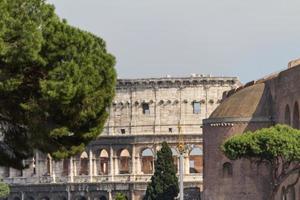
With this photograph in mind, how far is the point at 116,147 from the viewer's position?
99.1 metres

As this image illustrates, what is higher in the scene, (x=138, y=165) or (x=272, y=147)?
(x=138, y=165)

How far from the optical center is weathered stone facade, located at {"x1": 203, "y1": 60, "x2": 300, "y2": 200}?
60750 mm

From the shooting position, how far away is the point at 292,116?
5994cm

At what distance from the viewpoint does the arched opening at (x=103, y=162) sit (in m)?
103

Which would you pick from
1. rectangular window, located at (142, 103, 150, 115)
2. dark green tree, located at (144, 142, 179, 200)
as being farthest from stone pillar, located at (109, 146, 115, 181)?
dark green tree, located at (144, 142, 179, 200)

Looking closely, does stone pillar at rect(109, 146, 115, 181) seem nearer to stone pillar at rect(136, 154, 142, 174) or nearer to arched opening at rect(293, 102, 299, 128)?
stone pillar at rect(136, 154, 142, 174)

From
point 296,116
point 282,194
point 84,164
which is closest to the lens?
point 296,116

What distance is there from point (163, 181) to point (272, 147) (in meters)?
33.2

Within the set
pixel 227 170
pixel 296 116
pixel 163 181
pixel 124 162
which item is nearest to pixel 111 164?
pixel 124 162

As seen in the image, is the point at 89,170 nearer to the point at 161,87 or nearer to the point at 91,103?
the point at 161,87

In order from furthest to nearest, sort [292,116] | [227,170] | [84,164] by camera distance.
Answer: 1. [84,164]
2. [227,170]
3. [292,116]

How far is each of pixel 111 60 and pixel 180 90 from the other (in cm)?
6810

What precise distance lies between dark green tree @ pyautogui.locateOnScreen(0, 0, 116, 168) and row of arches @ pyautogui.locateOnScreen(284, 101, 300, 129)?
30250 mm

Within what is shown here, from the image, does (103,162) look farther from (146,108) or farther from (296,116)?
(296,116)
